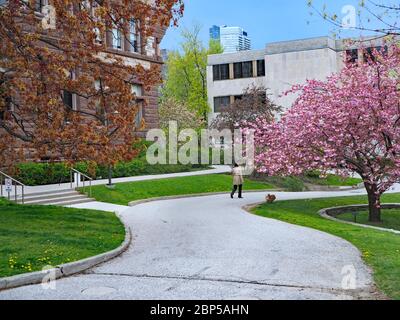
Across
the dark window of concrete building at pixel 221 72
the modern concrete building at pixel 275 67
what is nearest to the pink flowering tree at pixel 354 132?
the modern concrete building at pixel 275 67

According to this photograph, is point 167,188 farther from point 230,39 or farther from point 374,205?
point 230,39

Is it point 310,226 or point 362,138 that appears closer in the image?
point 310,226

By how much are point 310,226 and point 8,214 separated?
887 cm

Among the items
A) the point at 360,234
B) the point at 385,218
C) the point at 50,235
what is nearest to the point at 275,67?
the point at 385,218

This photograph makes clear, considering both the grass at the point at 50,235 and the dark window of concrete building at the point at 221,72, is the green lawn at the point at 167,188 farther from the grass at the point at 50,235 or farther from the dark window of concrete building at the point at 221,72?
the dark window of concrete building at the point at 221,72

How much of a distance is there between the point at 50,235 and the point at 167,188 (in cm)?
1413

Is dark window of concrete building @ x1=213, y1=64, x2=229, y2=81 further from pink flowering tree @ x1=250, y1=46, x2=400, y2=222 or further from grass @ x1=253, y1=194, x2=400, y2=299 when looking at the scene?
pink flowering tree @ x1=250, y1=46, x2=400, y2=222

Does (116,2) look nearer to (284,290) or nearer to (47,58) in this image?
(47,58)

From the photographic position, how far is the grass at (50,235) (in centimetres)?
949

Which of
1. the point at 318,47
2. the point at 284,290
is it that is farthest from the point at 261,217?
the point at 318,47

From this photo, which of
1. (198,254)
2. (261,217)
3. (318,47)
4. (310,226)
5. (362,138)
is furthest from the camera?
(318,47)

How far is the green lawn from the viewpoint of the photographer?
73.0ft

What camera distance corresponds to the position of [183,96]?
6419 cm

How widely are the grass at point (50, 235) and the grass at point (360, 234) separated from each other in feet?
17.7
